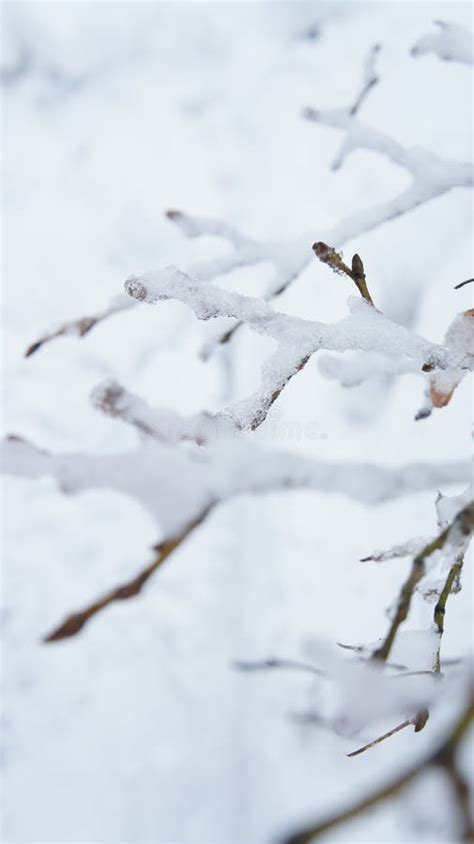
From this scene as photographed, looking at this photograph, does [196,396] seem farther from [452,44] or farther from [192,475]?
[192,475]

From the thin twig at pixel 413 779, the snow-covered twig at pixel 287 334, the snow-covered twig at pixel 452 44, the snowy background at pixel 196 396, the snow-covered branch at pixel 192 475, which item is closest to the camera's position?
the thin twig at pixel 413 779

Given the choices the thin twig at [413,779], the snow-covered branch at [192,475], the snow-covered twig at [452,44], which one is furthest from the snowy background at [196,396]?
the thin twig at [413,779]

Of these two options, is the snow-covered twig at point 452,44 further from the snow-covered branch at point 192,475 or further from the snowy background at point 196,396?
the snow-covered branch at point 192,475

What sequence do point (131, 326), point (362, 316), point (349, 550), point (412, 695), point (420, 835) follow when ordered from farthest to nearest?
point (131, 326)
point (349, 550)
point (420, 835)
point (362, 316)
point (412, 695)

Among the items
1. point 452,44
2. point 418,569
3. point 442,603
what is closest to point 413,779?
point 418,569

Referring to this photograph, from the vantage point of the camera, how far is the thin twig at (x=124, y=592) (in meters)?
0.27

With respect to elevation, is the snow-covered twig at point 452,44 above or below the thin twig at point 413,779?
above

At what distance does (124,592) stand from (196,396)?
4.23 feet

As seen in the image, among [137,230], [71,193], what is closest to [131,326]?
[137,230]

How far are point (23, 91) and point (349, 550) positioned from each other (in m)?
1.28

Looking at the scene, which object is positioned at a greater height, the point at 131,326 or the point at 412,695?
the point at 412,695

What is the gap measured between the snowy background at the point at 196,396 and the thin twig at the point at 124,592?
758 mm

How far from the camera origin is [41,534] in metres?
1.45

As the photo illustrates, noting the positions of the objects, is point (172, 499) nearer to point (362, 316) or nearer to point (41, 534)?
point (362, 316)
